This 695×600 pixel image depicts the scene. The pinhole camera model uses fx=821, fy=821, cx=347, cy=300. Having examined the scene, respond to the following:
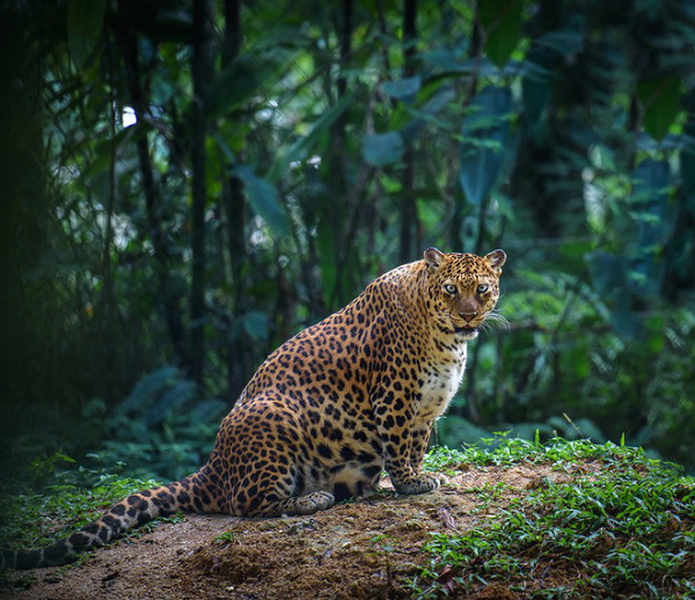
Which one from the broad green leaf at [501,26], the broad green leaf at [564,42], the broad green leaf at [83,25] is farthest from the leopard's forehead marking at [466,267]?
the broad green leaf at [564,42]

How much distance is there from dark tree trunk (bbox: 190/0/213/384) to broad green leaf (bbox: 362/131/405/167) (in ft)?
7.03

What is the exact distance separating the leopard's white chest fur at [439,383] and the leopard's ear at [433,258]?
58 centimetres

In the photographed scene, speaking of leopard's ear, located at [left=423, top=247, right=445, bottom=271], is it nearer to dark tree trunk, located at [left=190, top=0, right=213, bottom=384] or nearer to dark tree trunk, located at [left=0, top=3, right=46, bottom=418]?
dark tree trunk, located at [left=0, top=3, right=46, bottom=418]

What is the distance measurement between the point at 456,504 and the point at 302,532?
1016 millimetres

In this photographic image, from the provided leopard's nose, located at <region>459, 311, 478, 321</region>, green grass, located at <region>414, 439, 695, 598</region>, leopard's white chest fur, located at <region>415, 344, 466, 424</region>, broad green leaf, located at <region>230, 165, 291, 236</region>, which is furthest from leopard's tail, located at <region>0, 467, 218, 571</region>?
broad green leaf, located at <region>230, 165, 291, 236</region>

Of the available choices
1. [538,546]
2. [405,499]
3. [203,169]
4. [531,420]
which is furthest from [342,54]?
[538,546]

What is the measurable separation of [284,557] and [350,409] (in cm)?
118

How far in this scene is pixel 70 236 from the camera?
8.27 m

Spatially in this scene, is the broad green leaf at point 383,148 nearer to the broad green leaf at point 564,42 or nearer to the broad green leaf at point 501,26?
the broad green leaf at point 501,26

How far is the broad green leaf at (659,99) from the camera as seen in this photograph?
8.68 meters

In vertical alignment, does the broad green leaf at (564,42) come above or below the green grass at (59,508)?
above

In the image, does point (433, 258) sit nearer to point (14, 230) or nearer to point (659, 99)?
point (14, 230)

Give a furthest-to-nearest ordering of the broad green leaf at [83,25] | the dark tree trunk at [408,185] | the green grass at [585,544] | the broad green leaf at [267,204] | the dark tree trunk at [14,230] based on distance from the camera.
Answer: the dark tree trunk at [408,185], the broad green leaf at [267,204], the broad green leaf at [83,25], the green grass at [585,544], the dark tree trunk at [14,230]

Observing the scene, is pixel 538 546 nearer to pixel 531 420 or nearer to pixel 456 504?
pixel 456 504
